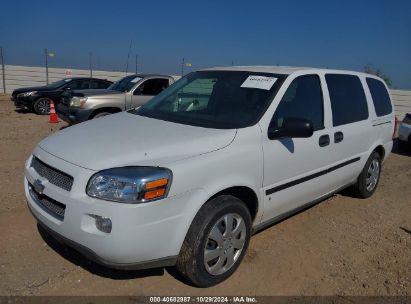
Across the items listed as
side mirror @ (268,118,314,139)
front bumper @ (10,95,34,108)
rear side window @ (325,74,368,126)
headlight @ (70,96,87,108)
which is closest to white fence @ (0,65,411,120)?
front bumper @ (10,95,34,108)

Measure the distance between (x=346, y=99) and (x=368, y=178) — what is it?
1477 millimetres

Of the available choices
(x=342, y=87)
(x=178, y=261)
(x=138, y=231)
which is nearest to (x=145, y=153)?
(x=138, y=231)

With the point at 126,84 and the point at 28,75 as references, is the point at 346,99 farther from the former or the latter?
the point at 28,75

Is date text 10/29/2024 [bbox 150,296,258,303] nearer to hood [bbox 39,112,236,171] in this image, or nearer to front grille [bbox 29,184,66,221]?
front grille [bbox 29,184,66,221]

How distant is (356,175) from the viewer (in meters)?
5.23

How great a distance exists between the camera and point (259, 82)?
3916mm

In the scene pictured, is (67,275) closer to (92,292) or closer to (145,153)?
(92,292)

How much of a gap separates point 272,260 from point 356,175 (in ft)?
6.90

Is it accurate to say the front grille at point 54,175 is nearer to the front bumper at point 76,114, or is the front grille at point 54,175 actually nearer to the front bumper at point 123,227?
the front bumper at point 123,227

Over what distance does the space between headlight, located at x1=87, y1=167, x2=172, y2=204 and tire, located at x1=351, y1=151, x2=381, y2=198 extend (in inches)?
141

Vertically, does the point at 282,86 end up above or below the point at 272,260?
above

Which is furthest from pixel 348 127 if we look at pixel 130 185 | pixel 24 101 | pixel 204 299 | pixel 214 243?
pixel 24 101

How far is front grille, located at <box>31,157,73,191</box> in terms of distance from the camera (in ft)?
9.37

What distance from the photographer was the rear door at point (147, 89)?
1000 centimetres
